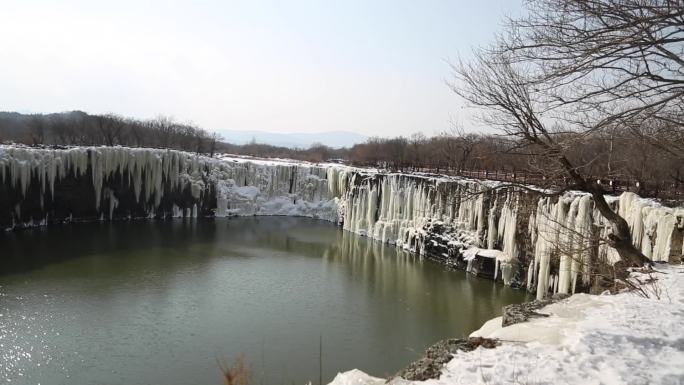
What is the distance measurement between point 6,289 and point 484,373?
591 inches

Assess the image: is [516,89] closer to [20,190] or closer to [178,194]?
[20,190]

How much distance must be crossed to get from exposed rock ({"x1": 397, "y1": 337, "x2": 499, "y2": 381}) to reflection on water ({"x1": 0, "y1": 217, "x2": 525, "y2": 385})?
2206 millimetres

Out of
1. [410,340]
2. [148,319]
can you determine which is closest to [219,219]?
[148,319]

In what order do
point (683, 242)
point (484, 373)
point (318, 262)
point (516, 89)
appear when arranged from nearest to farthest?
point (484, 373) < point (516, 89) < point (683, 242) < point (318, 262)

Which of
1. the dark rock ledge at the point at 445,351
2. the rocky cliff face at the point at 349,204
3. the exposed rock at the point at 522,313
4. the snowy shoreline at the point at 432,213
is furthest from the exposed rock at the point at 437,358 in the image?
the rocky cliff face at the point at 349,204

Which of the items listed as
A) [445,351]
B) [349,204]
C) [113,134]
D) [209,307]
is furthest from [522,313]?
[113,134]

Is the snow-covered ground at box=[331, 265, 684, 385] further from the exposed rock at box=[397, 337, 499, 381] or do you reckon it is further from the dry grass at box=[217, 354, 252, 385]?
the dry grass at box=[217, 354, 252, 385]

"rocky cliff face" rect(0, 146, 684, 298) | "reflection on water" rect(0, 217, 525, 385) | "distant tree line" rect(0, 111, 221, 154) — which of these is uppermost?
"distant tree line" rect(0, 111, 221, 154)

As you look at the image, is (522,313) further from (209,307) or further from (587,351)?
(209,307)

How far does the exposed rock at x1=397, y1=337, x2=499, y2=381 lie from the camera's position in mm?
3955

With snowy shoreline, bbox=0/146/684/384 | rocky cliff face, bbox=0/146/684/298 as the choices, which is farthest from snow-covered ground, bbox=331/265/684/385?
rocky cliff face, bbox=0/146/684/298

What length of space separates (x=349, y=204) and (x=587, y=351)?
86.4ft

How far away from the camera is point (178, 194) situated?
31094 millimetres

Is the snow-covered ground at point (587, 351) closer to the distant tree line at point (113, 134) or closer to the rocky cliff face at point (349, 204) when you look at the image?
the rocky cliff face at point (349, 204)
